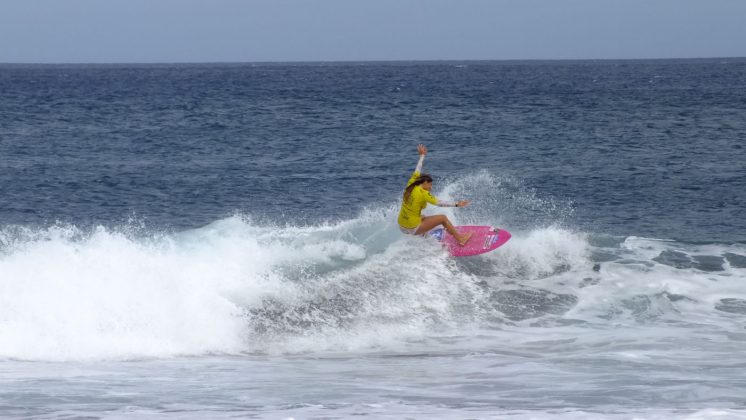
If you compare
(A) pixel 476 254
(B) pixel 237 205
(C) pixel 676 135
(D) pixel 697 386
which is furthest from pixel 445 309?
(C) pixel 676 135

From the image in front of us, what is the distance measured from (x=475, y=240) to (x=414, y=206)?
158 cm

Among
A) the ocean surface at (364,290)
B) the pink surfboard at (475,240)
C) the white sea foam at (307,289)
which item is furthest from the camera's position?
the pink surfboard at (475,240)

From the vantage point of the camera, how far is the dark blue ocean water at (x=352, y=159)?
22344 millimetres

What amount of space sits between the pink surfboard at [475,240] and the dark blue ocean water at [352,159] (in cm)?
395

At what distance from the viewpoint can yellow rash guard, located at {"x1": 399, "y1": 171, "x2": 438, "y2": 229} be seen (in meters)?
15.7

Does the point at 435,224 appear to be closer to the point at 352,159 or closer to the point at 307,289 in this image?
the point at 307,289

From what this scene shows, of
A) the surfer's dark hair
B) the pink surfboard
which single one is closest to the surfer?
the surfer's dark hair

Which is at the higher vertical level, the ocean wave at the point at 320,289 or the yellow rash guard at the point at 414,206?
the yellow rash guard at the point at 414,206

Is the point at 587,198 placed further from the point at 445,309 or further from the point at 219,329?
the point at 219,329

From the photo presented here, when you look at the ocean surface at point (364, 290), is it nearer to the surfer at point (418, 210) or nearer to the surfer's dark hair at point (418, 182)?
the surfer at point (418, 210)

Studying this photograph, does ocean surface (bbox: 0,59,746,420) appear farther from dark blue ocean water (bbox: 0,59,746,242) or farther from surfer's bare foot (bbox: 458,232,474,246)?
surfer's bare foot (bbox: 458,232,474,246)

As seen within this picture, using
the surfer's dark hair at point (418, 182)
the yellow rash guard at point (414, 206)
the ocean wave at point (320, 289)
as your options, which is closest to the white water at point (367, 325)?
the ocean wave at point (320, 289)

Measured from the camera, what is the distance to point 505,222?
67.8 ft

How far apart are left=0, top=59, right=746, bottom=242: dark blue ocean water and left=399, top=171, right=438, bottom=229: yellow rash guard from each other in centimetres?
546
